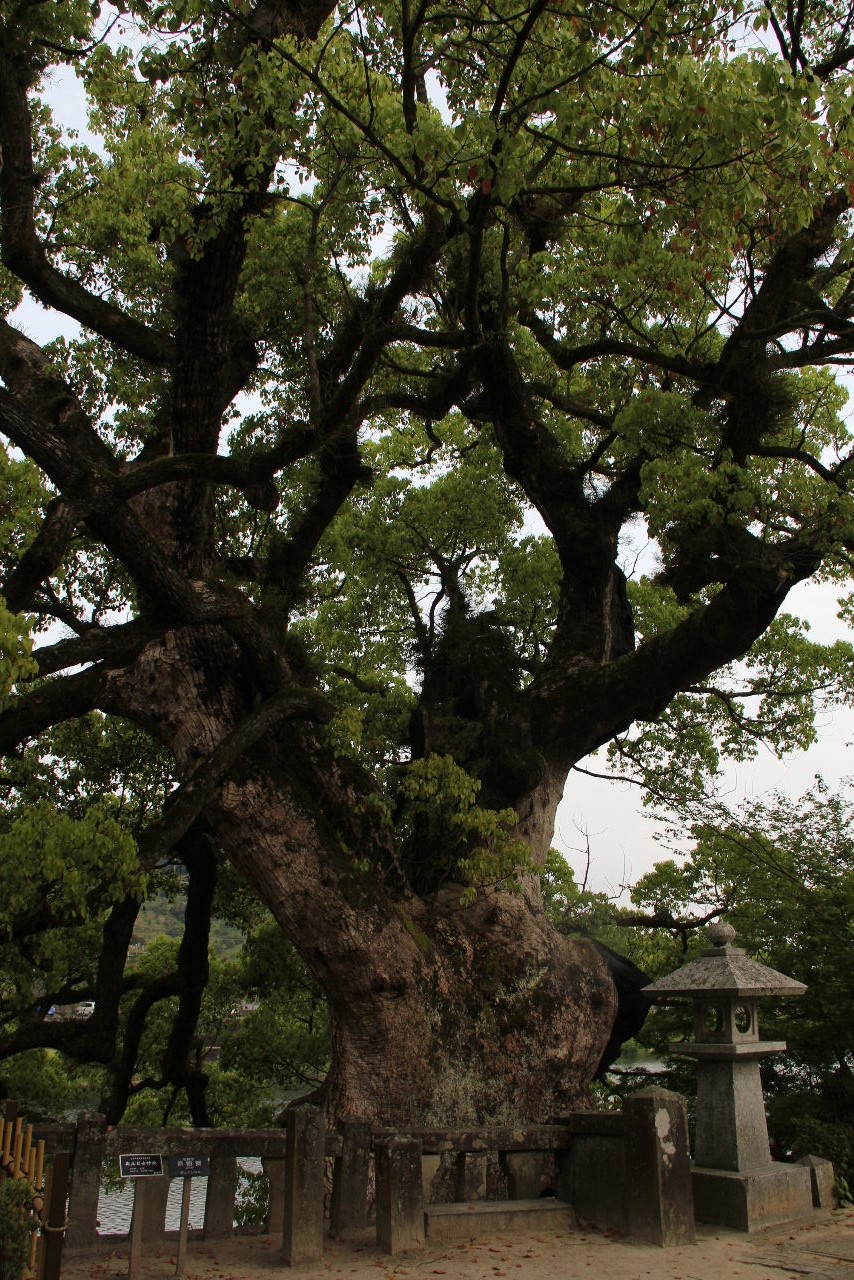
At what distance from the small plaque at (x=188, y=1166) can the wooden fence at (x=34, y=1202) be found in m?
0.85

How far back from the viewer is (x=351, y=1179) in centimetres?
732

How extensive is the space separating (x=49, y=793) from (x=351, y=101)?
30.3 feet

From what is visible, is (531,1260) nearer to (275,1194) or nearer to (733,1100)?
(275,1194)

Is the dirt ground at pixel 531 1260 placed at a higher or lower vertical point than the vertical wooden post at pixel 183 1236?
lower

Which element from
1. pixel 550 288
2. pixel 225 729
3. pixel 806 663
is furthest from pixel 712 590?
pixel 225 729

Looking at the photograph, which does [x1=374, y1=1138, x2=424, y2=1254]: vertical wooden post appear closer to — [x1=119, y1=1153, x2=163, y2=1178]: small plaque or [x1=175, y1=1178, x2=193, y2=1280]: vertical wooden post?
[x1=175, y1=1178, x2=193, y2=1280]: vertical wooden post

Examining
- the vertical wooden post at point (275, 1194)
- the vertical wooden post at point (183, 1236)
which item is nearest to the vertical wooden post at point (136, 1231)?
the vertical wooden post at point (183, 1236)

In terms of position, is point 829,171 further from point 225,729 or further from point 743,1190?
point 743,1190

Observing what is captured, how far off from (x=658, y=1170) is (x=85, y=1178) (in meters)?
4.28

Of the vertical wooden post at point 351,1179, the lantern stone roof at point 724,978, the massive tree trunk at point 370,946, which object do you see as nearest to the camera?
the vertical wooden post at point 351,1179

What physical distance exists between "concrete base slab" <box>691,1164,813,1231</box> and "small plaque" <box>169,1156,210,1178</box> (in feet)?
13.8

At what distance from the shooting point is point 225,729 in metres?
8.97

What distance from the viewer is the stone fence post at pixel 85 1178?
6.87 metres

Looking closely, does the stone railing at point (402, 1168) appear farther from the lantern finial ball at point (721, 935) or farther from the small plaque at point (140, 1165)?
the lantern finial ball at point (721, 935)
